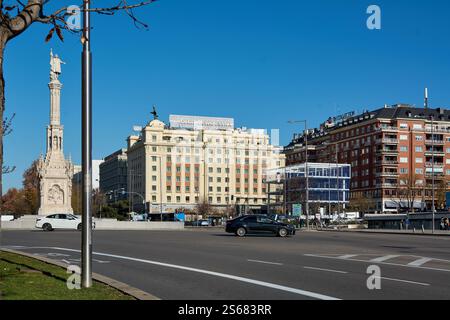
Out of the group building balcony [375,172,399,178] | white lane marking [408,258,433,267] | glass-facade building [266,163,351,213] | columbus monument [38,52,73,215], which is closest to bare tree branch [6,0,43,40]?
white lane marking [408,258,433,267]

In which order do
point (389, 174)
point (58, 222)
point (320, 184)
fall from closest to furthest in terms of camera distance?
1. point (58, 222)
2. point (320, 184)
3. point (389, 174)

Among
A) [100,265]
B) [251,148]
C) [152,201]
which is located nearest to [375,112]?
[251,148]

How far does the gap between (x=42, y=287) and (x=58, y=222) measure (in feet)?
148

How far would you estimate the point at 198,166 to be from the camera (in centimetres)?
14862

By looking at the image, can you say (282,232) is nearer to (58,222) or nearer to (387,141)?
(58,222)

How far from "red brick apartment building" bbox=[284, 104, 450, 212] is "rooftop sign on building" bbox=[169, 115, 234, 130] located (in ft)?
130

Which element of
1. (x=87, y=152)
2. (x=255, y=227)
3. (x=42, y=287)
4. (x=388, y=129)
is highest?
(x=388, y=129)

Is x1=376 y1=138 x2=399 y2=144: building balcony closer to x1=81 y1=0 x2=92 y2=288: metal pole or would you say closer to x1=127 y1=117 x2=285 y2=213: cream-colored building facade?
→ x1=127 y1=117 x2=285 y2=213: cream-colored building facade

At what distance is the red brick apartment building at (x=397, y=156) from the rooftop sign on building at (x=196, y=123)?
39515 mm

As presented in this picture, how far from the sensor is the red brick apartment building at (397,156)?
127 metres

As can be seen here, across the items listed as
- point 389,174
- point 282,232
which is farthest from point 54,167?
point 389,174

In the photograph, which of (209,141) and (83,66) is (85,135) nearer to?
(83,66)
